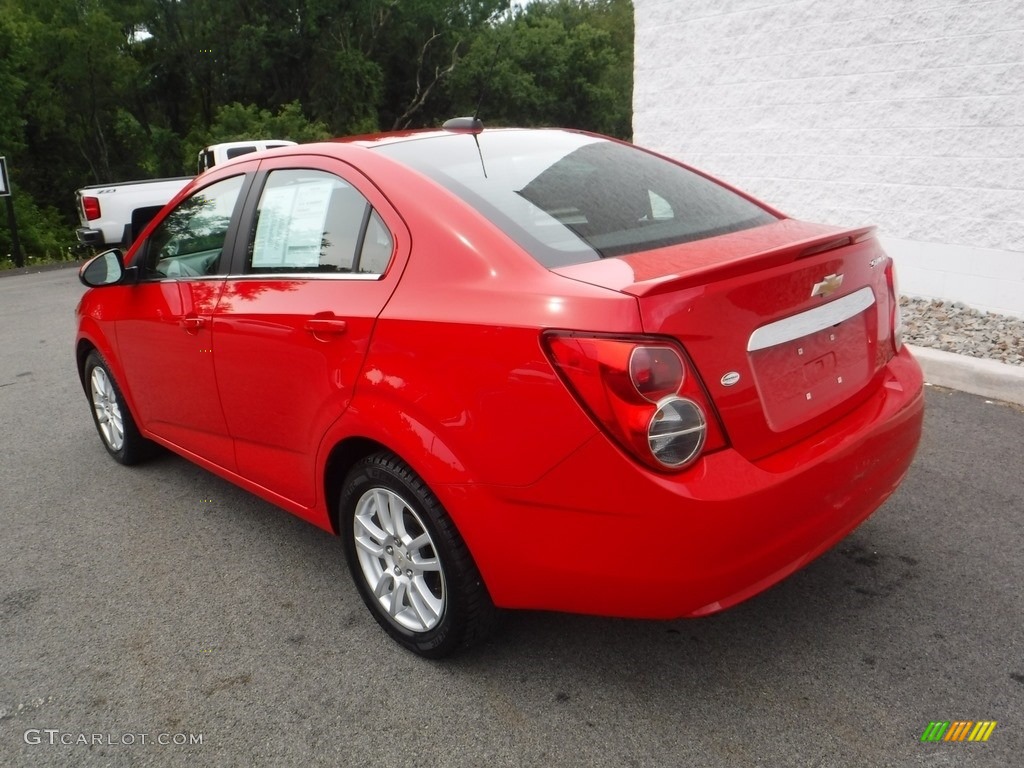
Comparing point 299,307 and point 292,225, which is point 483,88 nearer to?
point 292,225

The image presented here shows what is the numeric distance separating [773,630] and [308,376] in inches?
69.3

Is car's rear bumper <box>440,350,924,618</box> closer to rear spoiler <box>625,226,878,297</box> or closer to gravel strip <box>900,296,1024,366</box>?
rear spoiler <box>625,226,878,297</box>

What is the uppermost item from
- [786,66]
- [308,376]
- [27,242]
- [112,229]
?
[786,66]

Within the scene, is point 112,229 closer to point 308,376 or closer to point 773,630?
point 308,376

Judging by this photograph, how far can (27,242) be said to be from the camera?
28828 millimetres

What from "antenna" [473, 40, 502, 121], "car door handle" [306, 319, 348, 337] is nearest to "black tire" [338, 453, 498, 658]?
"car door handle" [306, 319, 348, 337]

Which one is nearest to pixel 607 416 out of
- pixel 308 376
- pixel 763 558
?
pixel 763 558

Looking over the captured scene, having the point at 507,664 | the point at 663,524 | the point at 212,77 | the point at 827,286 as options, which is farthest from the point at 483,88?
the point at 212,77

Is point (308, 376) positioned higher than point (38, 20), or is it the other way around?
point (38, 20)

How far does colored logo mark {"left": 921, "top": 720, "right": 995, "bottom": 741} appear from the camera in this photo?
2.37 m

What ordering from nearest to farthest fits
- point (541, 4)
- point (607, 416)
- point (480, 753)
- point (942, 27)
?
point (607, 416) → point (480, 753) → point (942, 27) → point (541, 4)

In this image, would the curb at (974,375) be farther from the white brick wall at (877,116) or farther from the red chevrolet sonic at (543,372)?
the red chevrolet sonic at (543,372)

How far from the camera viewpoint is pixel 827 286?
2561 mm

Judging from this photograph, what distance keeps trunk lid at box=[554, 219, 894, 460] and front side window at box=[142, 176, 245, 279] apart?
1841mm
